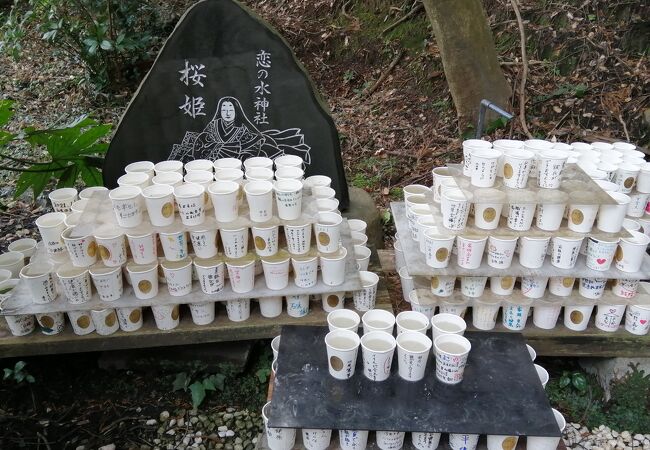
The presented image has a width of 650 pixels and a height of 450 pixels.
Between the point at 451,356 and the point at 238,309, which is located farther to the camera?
the point at 238,309

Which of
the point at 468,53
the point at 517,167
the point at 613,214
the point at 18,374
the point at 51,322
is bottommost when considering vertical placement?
the point at 18,374

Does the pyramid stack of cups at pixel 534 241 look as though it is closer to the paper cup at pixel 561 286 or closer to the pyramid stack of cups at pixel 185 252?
the paper cup at pixel 561 286

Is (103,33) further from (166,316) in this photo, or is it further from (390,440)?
(390,440)

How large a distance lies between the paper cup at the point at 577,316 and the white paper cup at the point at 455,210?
75cm

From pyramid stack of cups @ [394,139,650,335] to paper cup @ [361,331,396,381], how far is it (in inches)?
26.7

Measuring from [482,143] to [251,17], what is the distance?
5.28 feet

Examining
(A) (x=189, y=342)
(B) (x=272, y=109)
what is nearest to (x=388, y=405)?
(A) (x=189, y=342)

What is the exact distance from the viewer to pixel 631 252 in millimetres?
2809

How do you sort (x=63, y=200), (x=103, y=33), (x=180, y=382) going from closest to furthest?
(x=180, y=382)
(x=63, y=200)
(x=103, y=33)

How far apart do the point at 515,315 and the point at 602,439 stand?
73 centimetres

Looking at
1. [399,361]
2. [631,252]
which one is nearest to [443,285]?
[399,361]

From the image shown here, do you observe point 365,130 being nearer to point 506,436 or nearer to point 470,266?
point 470,266

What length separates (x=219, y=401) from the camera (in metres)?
3.13

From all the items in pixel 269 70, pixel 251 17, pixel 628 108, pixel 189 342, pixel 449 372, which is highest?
pixel 251 17
